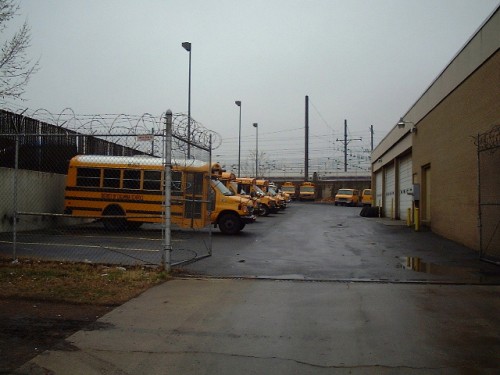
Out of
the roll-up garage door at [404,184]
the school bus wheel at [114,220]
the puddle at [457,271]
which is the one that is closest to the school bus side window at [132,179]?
the school bus wheel at [114,220]

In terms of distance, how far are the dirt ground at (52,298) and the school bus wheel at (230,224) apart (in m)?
8.75

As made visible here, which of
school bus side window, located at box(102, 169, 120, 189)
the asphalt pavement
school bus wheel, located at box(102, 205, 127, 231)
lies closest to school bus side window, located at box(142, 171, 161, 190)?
school bus side window, located at box(102, 169, 120, 189)

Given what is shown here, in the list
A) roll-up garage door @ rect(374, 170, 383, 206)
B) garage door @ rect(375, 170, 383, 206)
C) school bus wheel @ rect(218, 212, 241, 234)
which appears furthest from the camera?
garage door @ rect(375, 170, 383, 206)

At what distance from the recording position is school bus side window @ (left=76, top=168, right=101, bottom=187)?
1695 cm

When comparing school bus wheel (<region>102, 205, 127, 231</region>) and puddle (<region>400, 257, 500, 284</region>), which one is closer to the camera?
puddle (<region>400, 257, 500, 284</region>)

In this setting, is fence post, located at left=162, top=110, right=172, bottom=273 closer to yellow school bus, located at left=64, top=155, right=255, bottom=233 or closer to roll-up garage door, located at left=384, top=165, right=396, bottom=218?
yellow school bus, located at left=64, top=155, right=255, bottom=233

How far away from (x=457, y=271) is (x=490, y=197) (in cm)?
328

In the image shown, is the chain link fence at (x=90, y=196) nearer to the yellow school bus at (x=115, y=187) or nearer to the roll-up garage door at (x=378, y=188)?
the yellow school bus at (x=115, y=187)

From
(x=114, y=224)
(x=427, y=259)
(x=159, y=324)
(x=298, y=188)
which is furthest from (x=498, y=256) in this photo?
(x=298, y=188)

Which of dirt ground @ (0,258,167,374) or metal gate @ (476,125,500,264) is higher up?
metal gate @ (476,125,500,264)

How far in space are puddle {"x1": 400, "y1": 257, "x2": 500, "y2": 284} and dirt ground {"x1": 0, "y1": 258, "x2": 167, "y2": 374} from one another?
540 centimetres

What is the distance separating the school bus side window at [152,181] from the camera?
16.7 metres

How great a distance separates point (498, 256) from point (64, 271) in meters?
9.85

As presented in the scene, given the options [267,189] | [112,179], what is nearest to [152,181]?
[112,179]
